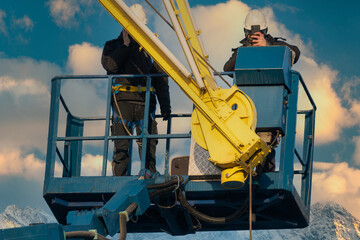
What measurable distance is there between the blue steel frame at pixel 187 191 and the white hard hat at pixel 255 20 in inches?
66.5

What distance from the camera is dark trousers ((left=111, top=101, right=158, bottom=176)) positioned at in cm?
1411

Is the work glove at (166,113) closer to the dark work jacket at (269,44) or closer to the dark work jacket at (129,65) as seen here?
the dark work jacket at (129,65)

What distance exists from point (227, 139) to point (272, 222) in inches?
138

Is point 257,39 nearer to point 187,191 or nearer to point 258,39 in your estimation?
point 258,39

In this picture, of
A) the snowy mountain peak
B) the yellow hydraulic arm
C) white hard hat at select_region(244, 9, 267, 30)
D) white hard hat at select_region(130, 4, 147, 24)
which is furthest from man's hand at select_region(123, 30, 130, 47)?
the snowy mountain peak

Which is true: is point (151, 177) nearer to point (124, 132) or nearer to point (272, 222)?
point (124, 132)

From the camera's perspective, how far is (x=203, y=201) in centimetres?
1352

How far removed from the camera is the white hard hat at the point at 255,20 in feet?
49.4

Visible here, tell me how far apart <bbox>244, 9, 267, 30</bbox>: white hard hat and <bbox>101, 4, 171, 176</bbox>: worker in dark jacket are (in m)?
2.06

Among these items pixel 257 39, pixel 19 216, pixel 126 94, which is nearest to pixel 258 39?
pixel 257 39

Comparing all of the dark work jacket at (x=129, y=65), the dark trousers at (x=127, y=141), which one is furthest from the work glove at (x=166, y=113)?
the dark trousers at (x=127, y=141)

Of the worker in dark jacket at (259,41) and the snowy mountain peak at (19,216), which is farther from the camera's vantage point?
the snowy mountain peak at (19,216)

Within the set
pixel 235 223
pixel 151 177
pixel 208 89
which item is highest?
pixel 208 89

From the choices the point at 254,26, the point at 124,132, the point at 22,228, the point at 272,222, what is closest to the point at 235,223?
the point at 272,222
